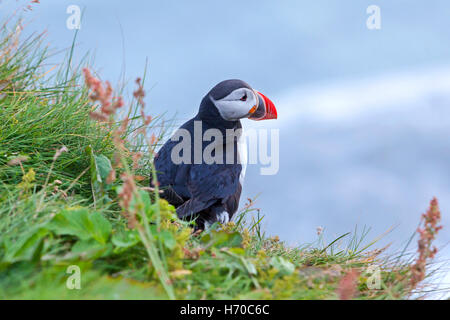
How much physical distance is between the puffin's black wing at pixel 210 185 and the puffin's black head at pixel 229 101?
592 mm

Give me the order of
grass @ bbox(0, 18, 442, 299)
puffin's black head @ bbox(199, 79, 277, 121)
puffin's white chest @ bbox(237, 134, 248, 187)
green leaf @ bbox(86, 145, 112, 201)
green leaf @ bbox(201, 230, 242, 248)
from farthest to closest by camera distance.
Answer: puffin's black head @ bbox(199, 79, 277, 121) < puffin's white chest @ bbox(237, 134, 248, 187) < green leaf @ bbox(86, 145, 112, 201) < green leaf @ bbox(201, 230, 242, 248) < grass @ bbox(0, 18, 442, 299)

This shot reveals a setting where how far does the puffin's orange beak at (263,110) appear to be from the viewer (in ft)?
17.1

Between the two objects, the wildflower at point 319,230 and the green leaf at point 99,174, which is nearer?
the green leaf at point 99,174

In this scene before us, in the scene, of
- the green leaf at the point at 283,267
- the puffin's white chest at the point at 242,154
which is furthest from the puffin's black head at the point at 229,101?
the green leaf at the point at 283,267

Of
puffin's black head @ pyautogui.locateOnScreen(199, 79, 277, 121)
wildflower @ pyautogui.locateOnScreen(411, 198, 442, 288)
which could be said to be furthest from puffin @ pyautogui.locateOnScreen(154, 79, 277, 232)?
wildflower @ pyautogui.locateOnScreen(411, 198, 442, 288)

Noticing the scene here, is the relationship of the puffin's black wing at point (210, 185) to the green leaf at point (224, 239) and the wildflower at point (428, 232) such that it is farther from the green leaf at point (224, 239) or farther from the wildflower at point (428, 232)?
the wildflower at point (428, 232)

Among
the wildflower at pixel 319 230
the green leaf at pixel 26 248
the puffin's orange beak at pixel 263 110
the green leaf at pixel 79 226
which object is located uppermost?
the puffin's orange beak at pixel 263 110

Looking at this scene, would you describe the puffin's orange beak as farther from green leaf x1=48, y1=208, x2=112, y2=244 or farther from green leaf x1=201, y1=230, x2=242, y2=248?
green leaf x1=48, y1=208, x2=112, y2=244

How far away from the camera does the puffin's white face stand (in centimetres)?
489

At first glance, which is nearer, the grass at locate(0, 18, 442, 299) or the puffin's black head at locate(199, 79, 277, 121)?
the grass at locate(0, 18, 442, 299)

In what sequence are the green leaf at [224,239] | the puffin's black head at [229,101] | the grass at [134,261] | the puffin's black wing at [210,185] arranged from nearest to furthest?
the grass at [134,261] < the green leaf at [224,239] < the puffin's black wing at [210,185] < the puffin's black head at [229,101]

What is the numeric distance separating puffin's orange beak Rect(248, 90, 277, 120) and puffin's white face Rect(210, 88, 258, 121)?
0.17m

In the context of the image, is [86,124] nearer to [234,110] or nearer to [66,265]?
[234,110]

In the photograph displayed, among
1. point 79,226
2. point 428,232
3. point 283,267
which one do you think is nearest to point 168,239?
point 79,226
